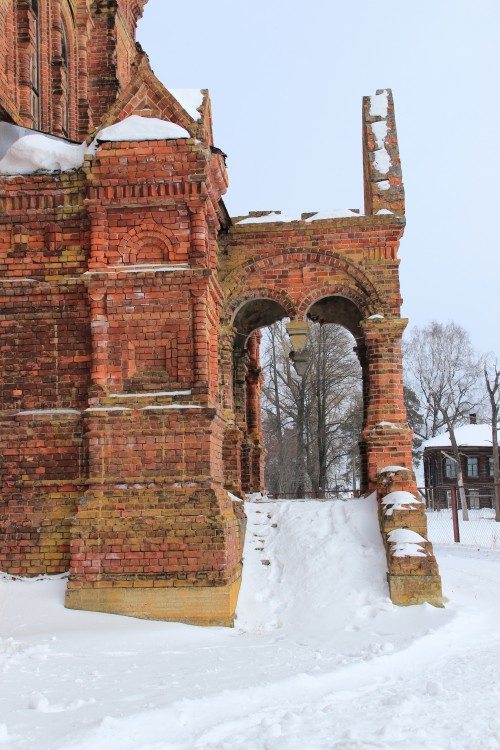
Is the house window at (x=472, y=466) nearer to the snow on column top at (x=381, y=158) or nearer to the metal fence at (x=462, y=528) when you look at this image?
the metal fence at (x=462, y=528)

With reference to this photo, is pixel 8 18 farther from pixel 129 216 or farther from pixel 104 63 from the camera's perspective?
pixel 129 216

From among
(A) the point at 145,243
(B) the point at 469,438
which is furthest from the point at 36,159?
(B) the point at 469,438

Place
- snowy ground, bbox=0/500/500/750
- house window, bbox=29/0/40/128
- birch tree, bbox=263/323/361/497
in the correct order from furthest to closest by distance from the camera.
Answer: birch tree, bbox=263/323/361/497
house window, bbox=29/0/40/128
snowy ground, bbox=0/500/500/750

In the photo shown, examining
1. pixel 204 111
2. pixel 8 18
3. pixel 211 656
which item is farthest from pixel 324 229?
pixel 211 656

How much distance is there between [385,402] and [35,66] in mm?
7744

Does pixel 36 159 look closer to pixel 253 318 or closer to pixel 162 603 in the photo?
pixel 162 603

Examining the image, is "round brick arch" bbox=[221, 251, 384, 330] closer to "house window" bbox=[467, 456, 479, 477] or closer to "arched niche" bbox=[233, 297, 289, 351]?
"arched niche" bbox=[233, 297, 289, 351]

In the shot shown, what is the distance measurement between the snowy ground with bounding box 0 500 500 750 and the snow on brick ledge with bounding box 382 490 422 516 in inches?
18.9

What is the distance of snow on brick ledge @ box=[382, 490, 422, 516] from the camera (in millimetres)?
9086

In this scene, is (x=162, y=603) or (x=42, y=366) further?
(x=42, y=366)

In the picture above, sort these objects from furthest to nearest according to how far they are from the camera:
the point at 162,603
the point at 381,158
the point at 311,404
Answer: the point at 311,404
the point at 381,158
the point at 162,603

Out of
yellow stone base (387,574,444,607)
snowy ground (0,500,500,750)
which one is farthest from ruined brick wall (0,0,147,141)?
yellow stone base (387,574,444,607)

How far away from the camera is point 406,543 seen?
8672 millimetres

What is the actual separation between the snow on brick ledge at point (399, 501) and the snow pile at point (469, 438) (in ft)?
112
